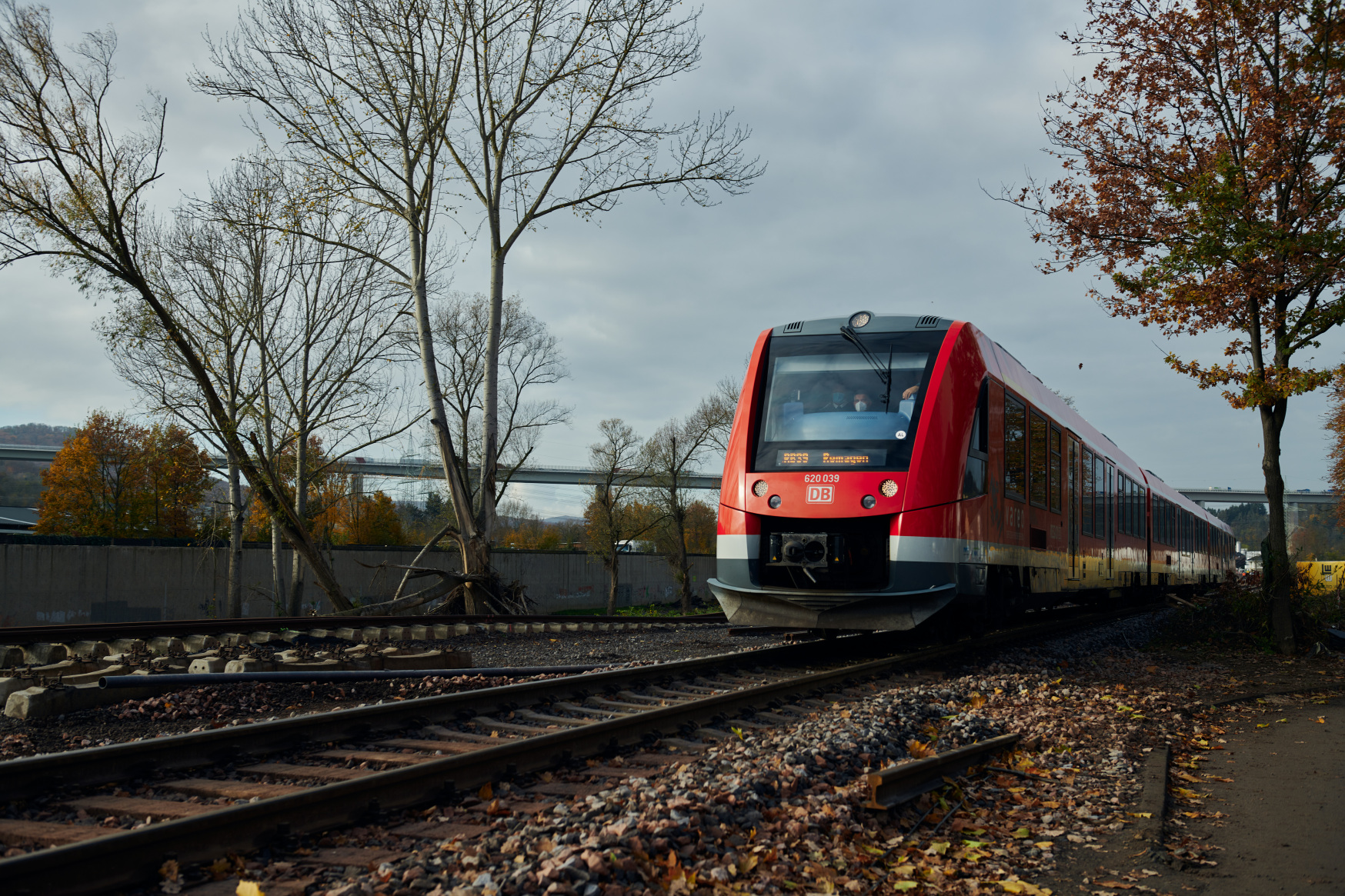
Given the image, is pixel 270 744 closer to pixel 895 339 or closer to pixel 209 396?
pixel 895 339

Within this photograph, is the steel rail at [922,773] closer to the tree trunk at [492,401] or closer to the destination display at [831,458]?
the destination display at [831,458]

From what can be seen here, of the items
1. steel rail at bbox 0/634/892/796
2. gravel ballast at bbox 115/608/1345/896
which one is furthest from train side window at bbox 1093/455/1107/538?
steel rail at bbox 0/634/892/796

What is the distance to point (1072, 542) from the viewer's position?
1359cm

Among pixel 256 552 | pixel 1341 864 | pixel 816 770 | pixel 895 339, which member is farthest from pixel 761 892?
pixel 256 552

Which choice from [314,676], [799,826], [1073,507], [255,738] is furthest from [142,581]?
[799,826]

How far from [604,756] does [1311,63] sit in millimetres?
11532

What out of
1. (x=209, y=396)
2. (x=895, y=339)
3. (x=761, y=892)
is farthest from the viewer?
(x=209, y=396)

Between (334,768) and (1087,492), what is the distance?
41.4 ft

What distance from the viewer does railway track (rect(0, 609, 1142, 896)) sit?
3.42m

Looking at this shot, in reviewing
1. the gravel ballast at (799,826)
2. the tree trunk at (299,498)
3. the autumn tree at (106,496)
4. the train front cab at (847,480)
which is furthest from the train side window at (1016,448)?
the autumn tree at (106,496)

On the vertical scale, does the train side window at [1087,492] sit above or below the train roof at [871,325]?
below

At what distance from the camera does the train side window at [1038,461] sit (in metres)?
11.5

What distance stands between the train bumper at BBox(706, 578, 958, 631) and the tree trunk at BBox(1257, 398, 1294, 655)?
21.6 feet

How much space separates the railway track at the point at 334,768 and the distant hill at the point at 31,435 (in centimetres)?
8790
